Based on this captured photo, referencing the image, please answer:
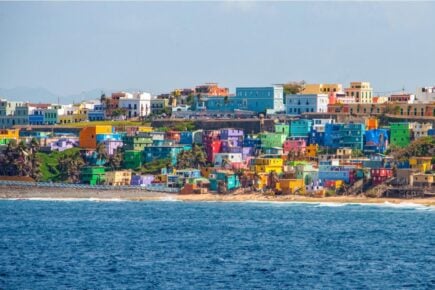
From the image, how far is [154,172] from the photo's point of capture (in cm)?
11844

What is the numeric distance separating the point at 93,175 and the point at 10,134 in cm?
1974

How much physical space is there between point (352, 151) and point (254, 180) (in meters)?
12.8

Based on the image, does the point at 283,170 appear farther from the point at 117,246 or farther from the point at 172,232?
the point at 117,246

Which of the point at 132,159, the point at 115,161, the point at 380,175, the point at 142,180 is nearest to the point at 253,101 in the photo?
the point at 132,159

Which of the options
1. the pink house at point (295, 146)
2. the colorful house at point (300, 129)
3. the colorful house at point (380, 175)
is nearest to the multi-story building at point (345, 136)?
the pink house at point (295, 146)

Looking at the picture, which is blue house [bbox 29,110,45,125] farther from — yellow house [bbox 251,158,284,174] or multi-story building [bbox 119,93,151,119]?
yellow house [bbox 251,158,284,174]

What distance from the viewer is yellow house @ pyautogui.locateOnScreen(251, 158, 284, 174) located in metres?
112

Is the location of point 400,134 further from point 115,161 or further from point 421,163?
point 115,161

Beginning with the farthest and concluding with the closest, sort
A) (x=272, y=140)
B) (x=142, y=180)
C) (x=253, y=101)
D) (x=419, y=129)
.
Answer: (x=253, y=101)
(x=272, y=140)
(x=419, y=129)
(x=142, y=180)

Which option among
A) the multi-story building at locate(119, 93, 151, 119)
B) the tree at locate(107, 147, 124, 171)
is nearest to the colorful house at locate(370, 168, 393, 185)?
the tree at locate(107, 147, 124, 171)

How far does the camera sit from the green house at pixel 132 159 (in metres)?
122

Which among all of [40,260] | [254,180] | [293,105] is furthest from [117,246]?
[293,105]

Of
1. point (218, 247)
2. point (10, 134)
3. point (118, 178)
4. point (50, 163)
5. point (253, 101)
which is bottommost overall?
point (218, 247)

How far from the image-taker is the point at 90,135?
420ft
